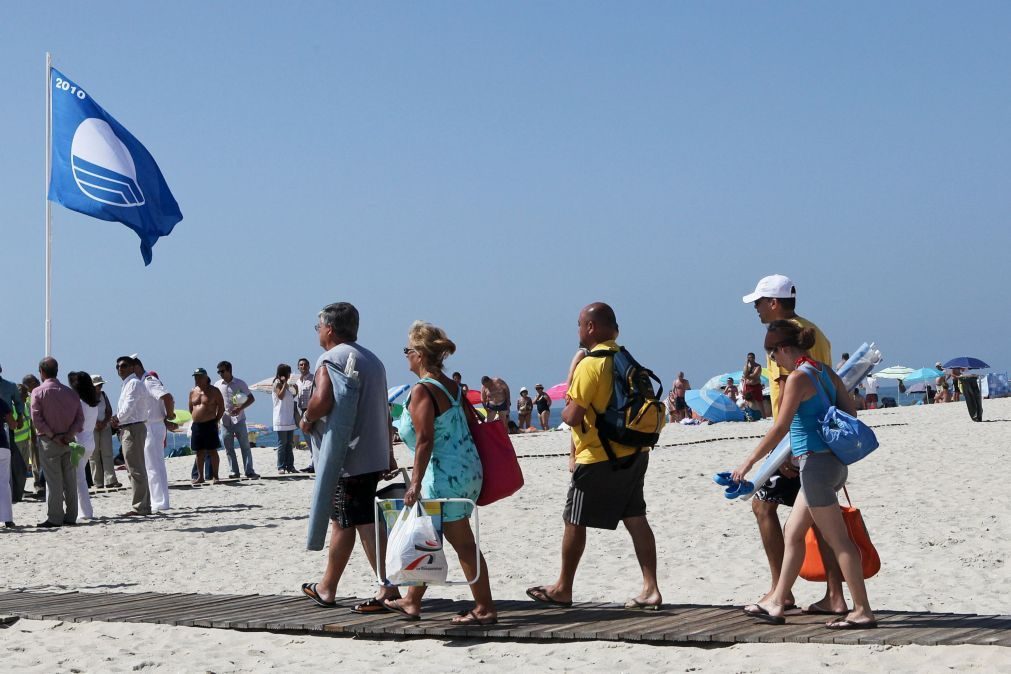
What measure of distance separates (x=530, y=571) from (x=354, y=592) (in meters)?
1.48

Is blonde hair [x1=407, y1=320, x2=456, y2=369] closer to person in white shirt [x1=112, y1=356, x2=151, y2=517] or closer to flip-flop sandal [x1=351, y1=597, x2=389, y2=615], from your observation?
flip-flop sandal [x1=351, y1=597, x2=389, y2=615]

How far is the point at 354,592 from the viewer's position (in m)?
8.98

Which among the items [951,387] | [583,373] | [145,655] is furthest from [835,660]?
[951,387]

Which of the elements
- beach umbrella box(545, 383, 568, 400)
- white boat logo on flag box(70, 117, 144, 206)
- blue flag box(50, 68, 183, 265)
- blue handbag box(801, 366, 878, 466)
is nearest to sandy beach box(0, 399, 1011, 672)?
blue handbag box(801, 366, 878, 466)

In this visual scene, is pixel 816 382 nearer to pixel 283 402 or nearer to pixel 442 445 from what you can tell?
pixel 442 445

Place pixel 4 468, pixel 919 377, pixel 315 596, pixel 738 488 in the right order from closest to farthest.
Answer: pixel 738 488
pixel 315 596
pixel 4 468
pixel 919 377

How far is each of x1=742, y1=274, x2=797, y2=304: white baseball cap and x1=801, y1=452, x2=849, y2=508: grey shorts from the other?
33.4 inches

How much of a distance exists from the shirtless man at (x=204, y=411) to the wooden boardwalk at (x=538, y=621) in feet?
26.5

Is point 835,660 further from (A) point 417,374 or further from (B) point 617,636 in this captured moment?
(A) point 417,374

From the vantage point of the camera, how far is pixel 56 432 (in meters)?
12.5

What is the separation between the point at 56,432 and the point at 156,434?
1.38m

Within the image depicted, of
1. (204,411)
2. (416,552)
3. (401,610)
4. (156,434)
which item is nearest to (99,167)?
(204,411)

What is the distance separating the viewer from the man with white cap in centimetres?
1512

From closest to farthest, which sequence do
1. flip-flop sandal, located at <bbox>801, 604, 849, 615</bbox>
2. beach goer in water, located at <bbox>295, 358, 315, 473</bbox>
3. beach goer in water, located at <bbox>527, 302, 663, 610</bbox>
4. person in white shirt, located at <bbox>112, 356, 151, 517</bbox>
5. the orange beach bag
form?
the orange beach bag
flip-flop sandal, located at <bbox>801, 604, 849, 615</bbox>
beach goer in water, located at <bbox>527, 302, 663, 610</bbox>
person in white shirt, located at <bbox>112, 356, 151, 517</bbox>
beach goer in water, located at <bbox>295, 358, 315, 473</bbox>
